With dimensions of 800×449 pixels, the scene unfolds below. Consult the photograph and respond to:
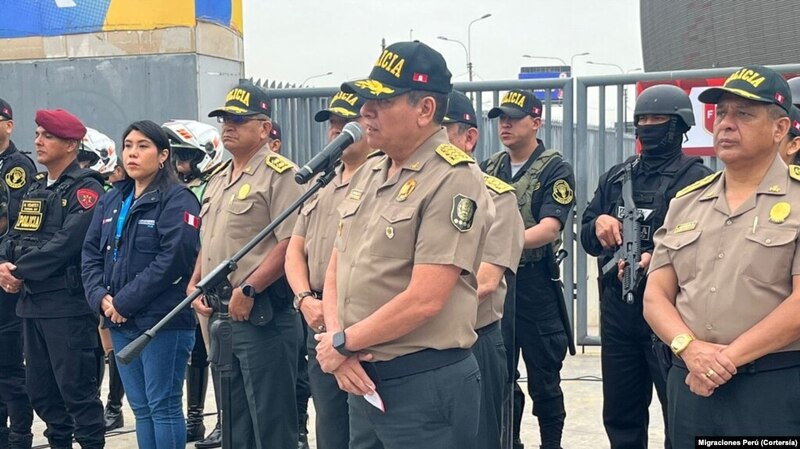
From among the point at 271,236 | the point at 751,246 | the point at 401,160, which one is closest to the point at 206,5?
the point at 271,236

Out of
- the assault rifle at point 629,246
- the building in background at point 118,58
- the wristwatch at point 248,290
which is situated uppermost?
the building in background at point 118,58

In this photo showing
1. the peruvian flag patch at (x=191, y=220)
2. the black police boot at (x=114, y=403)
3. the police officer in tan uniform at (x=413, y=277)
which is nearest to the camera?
the police officer in tan uniform at (x=413, y=277)

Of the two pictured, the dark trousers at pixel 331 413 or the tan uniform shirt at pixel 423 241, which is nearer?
the tan uniform shirt at pixel 423 241

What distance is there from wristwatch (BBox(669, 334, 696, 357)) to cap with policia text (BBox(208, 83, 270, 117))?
2544mm

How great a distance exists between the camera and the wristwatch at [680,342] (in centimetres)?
343

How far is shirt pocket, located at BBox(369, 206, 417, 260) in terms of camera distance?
3201mm

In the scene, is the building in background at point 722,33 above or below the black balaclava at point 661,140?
above

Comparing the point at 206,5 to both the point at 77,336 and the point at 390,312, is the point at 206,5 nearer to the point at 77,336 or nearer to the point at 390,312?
the point at 77,336

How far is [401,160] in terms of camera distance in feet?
11.1

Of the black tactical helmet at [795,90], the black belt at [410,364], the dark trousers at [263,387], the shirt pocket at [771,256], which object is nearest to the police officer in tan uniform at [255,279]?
the dark trousers at [263,387]

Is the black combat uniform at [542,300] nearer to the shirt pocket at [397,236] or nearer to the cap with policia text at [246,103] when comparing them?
the cap with policia text at [246,103]

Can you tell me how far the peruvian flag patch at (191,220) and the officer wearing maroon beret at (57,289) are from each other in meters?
0.86

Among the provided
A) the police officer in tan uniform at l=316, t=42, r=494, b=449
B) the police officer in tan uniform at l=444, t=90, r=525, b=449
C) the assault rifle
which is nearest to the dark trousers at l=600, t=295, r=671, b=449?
the assault rifle

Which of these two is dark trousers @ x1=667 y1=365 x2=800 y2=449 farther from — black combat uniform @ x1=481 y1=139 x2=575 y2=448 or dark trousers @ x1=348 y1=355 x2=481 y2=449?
black combat uniform @ x1=481 y1=139 x2=575 y2=448
